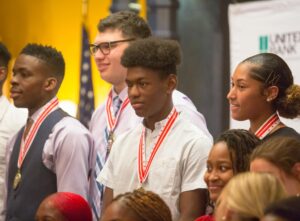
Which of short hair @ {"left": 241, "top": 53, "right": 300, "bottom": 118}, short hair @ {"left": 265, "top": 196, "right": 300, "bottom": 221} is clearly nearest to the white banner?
short hair @ {"left": 241, "top": 53, "right": 300, "bottom": 118}

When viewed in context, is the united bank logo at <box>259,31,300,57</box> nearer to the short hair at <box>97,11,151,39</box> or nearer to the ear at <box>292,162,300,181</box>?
the short hair at <box>97,11,151,39</box>

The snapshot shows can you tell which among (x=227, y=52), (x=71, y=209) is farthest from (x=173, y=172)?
(x=227, y=52)

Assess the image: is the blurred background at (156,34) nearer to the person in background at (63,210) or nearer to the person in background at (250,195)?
the person in background at (63,210)

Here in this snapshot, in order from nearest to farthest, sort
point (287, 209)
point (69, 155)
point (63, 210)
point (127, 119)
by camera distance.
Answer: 1. point (287, 209)
2. point (63, 210)
3. point (69, 155)
4. point (127, 119)

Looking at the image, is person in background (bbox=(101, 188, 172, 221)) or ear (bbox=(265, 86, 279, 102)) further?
ear (bbox=(265, 86, 279, 102))

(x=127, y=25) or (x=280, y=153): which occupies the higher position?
(x=127, y=25)

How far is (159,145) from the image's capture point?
13.3 ft

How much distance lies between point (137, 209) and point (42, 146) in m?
1.36

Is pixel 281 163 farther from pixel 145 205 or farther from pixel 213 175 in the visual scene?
pixel 145 205

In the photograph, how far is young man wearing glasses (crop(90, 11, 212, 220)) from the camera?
468 cm

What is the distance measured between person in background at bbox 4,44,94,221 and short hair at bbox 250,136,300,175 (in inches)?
55.5

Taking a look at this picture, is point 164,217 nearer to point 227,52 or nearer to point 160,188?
point 160,188

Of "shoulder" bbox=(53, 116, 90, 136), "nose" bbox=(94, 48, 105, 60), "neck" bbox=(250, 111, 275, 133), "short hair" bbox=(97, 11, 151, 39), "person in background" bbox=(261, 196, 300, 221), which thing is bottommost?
"shoulder" bbox=(53, 116, 90, 136)

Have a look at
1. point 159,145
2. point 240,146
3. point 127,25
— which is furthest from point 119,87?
point 240,146
